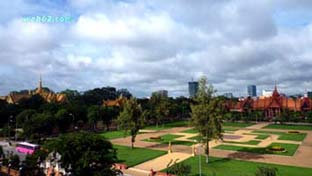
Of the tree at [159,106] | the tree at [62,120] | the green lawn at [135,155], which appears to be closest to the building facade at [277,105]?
the tree at [159,106]

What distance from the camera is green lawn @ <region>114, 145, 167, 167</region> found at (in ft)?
133

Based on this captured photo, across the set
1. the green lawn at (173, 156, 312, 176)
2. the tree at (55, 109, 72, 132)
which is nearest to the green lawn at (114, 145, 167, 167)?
the green lawn at (173, 156, 312, 176)

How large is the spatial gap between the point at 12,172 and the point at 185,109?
86.4 metres

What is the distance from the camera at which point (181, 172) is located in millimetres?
29172

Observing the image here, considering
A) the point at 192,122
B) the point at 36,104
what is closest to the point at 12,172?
the point at 192,122

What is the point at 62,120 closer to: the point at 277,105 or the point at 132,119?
the point at 132,119

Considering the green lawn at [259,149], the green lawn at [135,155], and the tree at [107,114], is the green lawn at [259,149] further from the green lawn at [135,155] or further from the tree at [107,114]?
the tree at [107,114]

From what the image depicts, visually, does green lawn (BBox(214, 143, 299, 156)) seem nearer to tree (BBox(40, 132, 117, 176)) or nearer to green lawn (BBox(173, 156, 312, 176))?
green lawn (BBox(173, 156, 312, 176))

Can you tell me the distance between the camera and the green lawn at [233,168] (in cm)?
3414

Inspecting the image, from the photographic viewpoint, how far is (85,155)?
23875 millimetres

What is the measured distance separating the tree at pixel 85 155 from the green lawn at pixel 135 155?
14.3 m

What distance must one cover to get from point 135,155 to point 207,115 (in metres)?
11.7

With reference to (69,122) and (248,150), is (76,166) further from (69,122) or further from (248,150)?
(69,122)

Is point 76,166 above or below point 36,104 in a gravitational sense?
below
